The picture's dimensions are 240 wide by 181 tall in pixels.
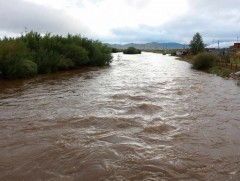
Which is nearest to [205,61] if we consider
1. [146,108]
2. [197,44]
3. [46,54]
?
[46,54]

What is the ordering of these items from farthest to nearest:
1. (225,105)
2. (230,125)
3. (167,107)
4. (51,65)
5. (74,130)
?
(51,65) < (225,105) < (167,107) < (230,125) < (74,130)

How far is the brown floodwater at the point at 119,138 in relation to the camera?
296 inches

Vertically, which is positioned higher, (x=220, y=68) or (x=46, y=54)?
(x=46, y=54)

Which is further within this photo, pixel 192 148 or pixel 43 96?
pixel 43 96

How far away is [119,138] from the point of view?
32.5 feet

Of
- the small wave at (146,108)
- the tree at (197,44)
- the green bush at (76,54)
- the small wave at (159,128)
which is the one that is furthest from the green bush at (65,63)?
the tree at (197,44)

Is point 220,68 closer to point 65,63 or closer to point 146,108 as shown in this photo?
point 65,63

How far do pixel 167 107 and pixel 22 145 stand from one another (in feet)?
25.2

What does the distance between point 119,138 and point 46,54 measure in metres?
23.6

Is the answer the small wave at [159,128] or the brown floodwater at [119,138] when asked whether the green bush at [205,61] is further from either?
the small wave at [159,128]

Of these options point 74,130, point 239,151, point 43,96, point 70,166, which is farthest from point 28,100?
point 239,151

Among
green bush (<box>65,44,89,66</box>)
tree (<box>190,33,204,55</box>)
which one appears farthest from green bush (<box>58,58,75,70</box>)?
tree (<box>190,33,204,55</box>)

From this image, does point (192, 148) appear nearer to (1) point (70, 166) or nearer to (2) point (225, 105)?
(1) point (70, 166)

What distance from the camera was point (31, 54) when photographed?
95.6 feet
